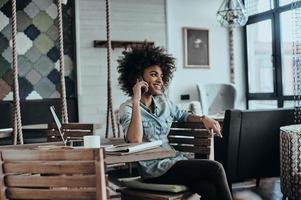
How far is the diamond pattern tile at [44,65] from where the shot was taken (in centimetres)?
593

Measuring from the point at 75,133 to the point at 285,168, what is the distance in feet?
5.54

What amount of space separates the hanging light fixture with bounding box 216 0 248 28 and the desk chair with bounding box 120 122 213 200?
11.1 ft

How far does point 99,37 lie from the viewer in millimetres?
6285

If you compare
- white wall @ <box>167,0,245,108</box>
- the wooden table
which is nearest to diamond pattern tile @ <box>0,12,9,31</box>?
white wall @ <box>167,0,245,108</box>

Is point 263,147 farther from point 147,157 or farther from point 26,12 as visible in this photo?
point 26,12

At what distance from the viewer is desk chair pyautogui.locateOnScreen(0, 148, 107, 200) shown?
4.77 ft

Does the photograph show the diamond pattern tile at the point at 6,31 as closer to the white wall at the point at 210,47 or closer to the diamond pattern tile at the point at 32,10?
the diamond pattern tile at the point at 32,10

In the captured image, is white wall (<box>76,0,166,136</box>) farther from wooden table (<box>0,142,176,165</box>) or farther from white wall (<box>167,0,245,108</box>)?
wooden table (<box>0,142,176,165</box>)

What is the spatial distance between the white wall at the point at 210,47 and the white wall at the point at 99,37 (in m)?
0.46

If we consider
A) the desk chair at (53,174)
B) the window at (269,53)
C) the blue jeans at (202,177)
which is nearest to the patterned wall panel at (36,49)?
the window at (269,53)

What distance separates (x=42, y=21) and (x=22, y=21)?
0.27 m

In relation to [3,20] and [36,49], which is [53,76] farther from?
[3,20]

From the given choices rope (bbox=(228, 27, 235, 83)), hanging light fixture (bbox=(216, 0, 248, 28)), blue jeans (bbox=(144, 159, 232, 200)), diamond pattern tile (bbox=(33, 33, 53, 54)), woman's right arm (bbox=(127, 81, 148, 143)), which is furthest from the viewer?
rope (bbox=(228, 27, 235, 83))

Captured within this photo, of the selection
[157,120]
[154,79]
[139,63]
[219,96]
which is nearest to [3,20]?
[219,96]
